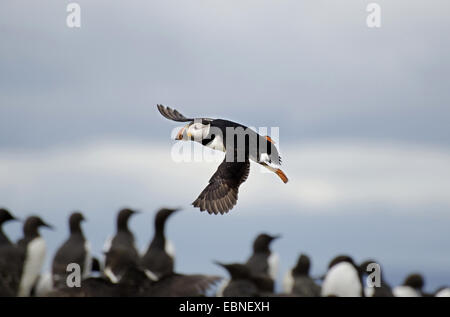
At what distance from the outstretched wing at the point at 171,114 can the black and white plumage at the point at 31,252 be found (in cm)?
1291

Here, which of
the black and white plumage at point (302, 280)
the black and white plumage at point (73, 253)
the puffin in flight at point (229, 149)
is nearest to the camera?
the puffin in flight at point (229, 149)

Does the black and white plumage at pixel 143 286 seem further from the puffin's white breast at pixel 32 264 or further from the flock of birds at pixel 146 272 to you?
the puffin's white breast at pixel 32 264

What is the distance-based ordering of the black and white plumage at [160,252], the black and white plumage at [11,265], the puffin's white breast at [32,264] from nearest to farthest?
the black and white plumage at [11,265] → the puffin's white breast at [32,264] → the black and white plumage at [160,252]

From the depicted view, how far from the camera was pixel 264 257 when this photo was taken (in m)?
18.9

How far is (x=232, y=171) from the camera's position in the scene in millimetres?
3439

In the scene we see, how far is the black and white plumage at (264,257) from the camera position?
18516mm

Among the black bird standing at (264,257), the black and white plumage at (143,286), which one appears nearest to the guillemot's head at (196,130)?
the black and white plumage at (143,286)

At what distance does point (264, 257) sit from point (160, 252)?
251 cm

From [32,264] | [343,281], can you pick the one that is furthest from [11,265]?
[343,281]

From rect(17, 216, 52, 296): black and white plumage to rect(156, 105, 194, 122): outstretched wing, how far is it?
12910mm

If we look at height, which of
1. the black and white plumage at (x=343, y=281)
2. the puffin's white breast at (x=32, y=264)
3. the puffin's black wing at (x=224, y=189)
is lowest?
the puffin's black wing at (x=224, y=189)

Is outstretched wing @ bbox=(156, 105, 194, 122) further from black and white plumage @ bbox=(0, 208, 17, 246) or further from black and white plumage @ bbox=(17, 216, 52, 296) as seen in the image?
black and white plumage @ bbox=(0, 208, 17, 246)
